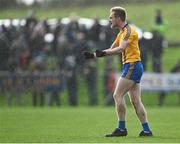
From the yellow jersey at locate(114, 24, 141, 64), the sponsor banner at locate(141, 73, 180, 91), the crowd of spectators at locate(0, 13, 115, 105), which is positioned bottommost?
the sponsor banner at locate(141, 73, 180, 91)

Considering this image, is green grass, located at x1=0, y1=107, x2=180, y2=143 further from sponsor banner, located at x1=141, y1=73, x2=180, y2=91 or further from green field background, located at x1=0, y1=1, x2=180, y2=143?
sponsor banner, located at x1=141, y1=73, x2=180, y2=91

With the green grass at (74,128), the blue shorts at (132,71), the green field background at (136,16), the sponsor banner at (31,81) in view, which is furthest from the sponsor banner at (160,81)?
the blue shorts at (132,71)

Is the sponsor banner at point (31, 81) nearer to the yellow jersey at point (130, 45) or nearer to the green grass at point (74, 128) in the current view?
the green grass at point (74, 128)

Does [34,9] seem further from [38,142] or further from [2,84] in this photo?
[38,142]

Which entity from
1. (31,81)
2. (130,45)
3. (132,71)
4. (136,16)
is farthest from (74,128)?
(136,16)

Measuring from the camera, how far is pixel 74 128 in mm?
16953

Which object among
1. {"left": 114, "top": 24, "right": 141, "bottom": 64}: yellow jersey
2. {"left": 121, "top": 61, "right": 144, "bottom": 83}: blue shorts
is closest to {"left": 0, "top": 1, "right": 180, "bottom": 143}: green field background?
{"left": 121, "top": 61, "right": 144, "bottom": 83}: blue shorts

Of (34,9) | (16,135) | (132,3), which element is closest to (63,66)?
(34,9)

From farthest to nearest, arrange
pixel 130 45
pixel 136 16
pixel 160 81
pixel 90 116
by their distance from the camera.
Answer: pixel 136 16, pixel 160 81, pixel 90 116, pixel 130 45

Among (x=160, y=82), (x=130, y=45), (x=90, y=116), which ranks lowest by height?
(x=90, y=116)

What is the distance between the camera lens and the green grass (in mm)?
13742

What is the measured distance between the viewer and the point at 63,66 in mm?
30469

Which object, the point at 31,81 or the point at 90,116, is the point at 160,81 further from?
the point at 90,116

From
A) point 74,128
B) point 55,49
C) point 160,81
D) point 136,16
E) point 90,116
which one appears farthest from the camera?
point 136,16
